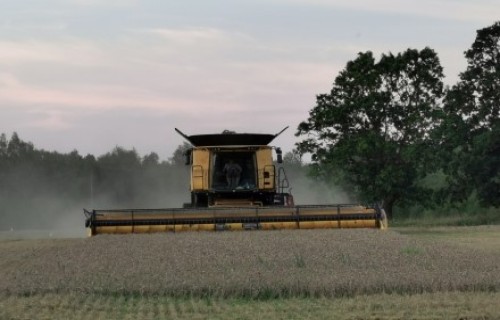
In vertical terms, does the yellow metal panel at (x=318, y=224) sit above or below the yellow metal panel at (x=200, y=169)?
below

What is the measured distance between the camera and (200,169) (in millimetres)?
24859

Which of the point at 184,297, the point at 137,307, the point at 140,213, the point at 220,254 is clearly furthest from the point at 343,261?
the point at 140,213

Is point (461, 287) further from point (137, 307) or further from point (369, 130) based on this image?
point (369, 130)

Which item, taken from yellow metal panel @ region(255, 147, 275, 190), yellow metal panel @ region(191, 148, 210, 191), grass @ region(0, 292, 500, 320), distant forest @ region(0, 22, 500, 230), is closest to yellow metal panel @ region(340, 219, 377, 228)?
yellow metal panel @ region(255, 147, 275, 190)

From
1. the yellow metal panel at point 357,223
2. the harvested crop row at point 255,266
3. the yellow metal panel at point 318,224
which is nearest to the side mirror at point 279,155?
the yellow metal panel at point 318,224

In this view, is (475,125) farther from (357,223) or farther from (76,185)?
(76,185)

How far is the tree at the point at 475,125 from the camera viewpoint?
42500mm

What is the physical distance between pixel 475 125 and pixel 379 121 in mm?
4318

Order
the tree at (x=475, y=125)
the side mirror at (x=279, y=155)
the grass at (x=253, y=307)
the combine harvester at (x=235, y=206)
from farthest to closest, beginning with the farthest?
the tree at (x=475, y=125) → the side mirror at (x=279, y=155) → the combine harvester at (x=235, y=206) → the grass at (x=253, y=307)

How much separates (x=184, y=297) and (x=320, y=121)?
99.6ft

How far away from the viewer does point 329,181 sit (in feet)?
149

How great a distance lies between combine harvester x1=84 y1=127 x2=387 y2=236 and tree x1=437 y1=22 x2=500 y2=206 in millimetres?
18818

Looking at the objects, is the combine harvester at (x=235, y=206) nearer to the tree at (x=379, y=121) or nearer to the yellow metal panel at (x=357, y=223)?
the yellow metal panel at (x=357, y=223)

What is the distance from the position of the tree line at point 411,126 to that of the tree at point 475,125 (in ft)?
0.15
